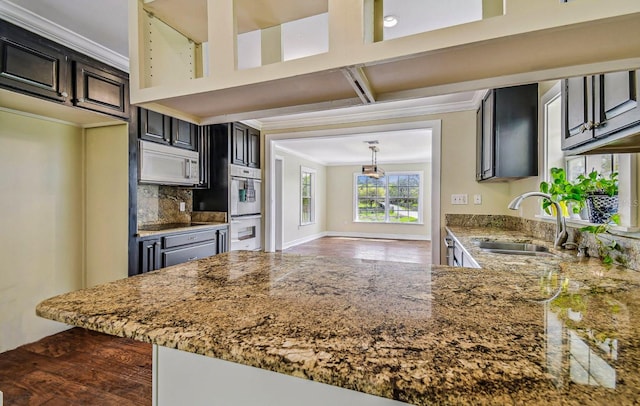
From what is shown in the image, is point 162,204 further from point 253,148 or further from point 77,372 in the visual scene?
point 77,372

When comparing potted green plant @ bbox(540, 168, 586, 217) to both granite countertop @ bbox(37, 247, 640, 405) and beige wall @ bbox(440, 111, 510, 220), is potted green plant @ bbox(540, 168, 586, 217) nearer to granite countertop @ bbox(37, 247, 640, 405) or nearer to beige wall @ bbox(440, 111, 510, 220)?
→ granite countertop @ bbox(37, 247, 640, 405)

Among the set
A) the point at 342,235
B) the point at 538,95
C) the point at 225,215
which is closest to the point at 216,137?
the point at 225,215

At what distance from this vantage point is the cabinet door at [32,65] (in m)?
1.83

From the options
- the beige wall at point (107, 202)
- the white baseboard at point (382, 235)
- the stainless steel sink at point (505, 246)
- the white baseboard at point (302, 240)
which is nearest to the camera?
the stainless steel sink at point (505, 246)

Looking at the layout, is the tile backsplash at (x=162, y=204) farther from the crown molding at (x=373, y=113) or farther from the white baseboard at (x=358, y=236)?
the white baseboard at (x=358, y=236)

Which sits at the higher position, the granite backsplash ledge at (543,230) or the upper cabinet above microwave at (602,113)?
the upper cabinet above microwave at (602,113)

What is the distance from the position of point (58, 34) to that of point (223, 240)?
2.31 meters

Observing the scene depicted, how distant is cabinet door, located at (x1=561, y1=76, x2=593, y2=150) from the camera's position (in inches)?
47.9

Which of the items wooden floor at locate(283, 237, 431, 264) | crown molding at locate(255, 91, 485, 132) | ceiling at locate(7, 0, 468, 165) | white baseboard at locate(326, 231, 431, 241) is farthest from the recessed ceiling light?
white baseboard at locate(326, 231, 431, 241)

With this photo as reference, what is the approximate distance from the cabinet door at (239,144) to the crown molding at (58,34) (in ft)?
4.40

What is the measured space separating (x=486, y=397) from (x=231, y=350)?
0.41m

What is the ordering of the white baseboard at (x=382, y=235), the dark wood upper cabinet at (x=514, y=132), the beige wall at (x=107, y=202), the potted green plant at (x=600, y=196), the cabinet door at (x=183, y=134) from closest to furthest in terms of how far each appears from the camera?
1. the potted green plant at (x=600, y=196)
2. the dark wood upper cabinet at (x=514, y=132)
3. the beige wall at (x=107, y=202)
4. the cabinet door at (x=183, y=134)
5. the white baseboard at (x=382, y=235)

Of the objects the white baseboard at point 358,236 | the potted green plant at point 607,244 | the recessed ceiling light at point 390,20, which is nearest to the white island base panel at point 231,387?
the potted green plant at point 607,244

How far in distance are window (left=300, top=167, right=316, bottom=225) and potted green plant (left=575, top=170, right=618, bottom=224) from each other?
251 inches
